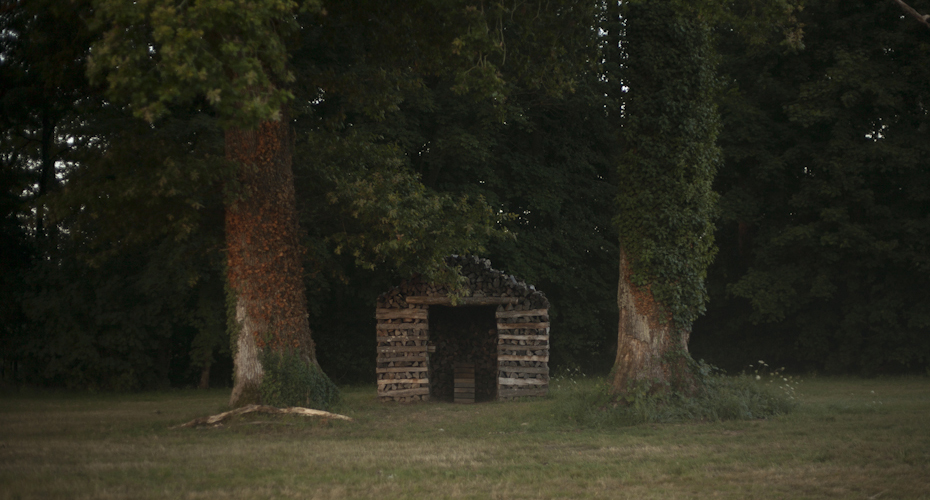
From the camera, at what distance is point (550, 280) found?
22.4m

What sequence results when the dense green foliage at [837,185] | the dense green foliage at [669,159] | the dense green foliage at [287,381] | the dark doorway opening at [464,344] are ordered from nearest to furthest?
the dense green foliage at [287,381] < the dense green foliage at [669,159] < the dark doorway opening at [464,344] < the dense green foliage at [837,185]

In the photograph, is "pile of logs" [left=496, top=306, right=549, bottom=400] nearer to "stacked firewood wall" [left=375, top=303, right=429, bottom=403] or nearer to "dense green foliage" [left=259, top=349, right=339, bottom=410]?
"stacked firewood wall" [left=375, top=303, right=429, bottom=403]

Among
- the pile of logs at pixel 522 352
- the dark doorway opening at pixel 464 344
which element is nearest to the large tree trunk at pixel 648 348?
the pile of logs at pixel 522 352

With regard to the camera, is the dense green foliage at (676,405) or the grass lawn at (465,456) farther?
the dense green foliage at (676,405)

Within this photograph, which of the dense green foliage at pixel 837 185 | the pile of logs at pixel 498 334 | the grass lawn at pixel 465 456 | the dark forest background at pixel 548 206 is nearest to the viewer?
the grass lawn at pixel 465 456

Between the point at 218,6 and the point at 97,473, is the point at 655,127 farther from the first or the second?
the point at 97,473

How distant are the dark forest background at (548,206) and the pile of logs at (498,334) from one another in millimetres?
1157

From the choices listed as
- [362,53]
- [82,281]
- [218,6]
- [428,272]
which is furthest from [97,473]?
[82,281]

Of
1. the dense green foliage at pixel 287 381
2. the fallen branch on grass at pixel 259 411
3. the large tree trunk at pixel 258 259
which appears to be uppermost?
the large tree trunk at pixel 258 259

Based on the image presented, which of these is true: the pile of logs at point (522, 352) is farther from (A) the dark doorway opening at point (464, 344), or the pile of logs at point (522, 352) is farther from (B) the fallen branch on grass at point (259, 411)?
(B) the fallen branch on grass at point (259, 411)

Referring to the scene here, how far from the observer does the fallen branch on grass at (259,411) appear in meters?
11.1

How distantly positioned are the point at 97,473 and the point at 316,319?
14.3m

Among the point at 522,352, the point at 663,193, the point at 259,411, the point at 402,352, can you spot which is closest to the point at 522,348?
the point at 522,352

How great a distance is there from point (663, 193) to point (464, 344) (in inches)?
307
